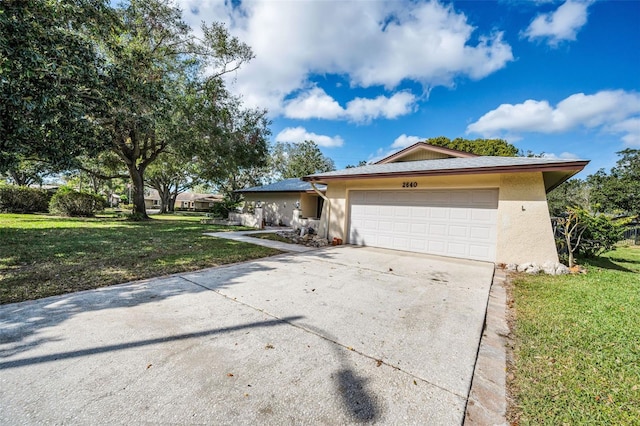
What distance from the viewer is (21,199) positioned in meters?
17.5

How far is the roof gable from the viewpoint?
36.3 feet

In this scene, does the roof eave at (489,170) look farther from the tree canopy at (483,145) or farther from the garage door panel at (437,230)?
the tree canopy at (483,145)

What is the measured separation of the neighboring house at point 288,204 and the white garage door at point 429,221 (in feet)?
20.0

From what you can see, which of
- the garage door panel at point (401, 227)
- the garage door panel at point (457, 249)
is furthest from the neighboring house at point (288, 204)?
the garage door panel at point (457, 249)

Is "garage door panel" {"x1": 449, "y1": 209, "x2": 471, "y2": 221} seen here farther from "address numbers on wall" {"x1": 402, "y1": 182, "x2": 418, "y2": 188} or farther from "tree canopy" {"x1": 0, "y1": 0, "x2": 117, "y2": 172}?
"tree canopy" {"x1": 0, "y1": 0, "x2": 117, "y2": 172}

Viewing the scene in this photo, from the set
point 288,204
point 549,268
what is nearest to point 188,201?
point 288,204

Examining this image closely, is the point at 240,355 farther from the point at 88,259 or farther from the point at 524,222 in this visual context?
the point at 524,222

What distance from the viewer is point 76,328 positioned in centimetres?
275

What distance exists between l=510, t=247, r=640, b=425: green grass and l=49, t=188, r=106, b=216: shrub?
22.4m

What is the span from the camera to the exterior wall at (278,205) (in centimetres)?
1695

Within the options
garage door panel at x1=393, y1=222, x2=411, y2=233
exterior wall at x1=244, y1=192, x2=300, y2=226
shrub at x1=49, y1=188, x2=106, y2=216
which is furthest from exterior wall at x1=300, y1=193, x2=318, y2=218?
shrub at x1=49, y1=188, x2=106, y2=216

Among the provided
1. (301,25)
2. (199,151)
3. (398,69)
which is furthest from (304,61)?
(199,151)

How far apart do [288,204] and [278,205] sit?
3.32ft

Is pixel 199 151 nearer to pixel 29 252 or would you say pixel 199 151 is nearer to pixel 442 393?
pixel 29 252
